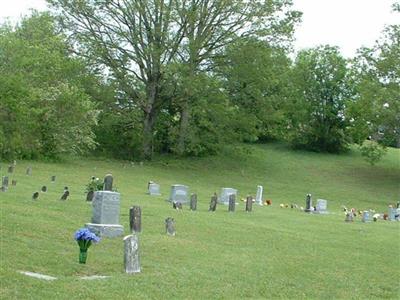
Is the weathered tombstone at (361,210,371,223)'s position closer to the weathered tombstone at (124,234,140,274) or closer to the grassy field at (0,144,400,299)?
the grassy field at (0,144,400,299)

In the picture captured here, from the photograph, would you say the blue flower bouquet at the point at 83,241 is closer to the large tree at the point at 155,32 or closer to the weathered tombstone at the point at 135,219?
the weathered tombstone at the point at 135,219

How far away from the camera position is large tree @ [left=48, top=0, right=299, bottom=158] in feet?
135

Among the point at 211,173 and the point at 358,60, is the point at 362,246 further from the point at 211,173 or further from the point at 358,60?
the point at 358,60

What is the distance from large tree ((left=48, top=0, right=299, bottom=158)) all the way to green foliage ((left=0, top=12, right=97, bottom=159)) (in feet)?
10.0

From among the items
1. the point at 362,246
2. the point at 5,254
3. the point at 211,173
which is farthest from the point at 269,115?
the point at 5,254

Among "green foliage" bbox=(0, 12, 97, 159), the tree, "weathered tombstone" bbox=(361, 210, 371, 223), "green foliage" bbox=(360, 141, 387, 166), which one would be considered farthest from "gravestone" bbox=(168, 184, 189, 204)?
the tree

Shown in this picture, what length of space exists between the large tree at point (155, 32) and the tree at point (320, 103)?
14.4m

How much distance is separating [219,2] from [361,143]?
60.3 ft

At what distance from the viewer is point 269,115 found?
43.6m

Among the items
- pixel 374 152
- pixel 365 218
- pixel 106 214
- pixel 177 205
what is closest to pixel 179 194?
pixel 177 205

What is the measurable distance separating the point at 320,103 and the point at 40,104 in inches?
1181

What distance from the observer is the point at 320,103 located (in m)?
57.6

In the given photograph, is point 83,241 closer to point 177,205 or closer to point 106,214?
point 106,214

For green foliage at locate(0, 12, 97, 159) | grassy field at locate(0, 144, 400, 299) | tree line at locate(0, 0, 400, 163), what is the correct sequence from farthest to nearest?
tree line at locate(0, 0, 400, 163), green foliage at locate(0, 12, 97, 159), grassy field at locate(0, 144, 400, 299)
